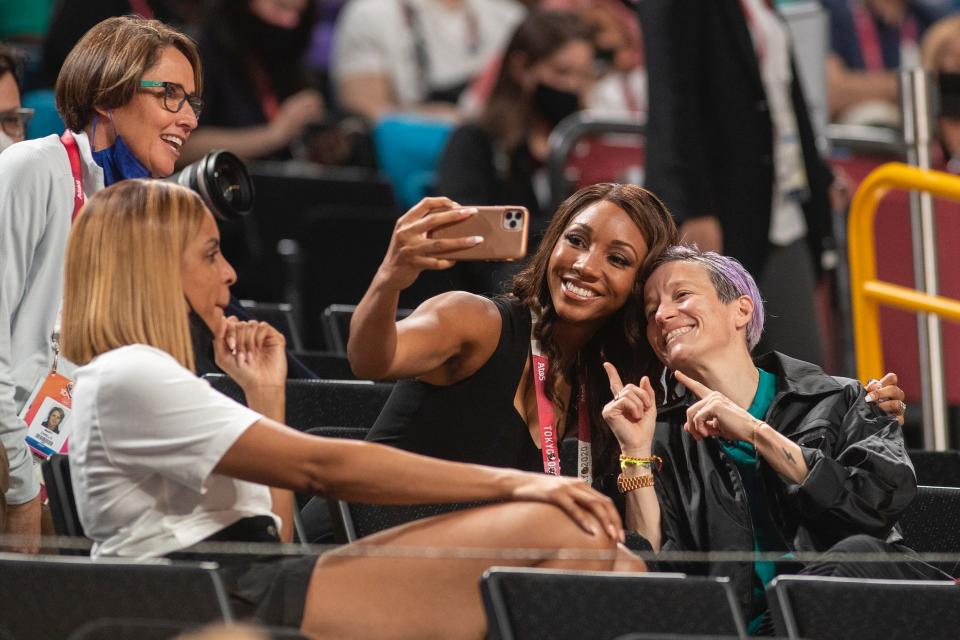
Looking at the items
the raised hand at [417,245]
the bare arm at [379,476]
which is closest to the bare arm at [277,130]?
the raised hand at [417,245]

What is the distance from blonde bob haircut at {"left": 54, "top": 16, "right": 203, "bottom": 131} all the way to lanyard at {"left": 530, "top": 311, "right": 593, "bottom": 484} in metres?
1.01

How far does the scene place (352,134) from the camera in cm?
702

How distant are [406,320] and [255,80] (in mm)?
3464

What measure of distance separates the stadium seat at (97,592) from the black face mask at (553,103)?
3.68 metres

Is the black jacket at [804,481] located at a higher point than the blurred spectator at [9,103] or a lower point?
lower

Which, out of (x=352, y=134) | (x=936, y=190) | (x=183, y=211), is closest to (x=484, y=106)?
(x=352, y=134)

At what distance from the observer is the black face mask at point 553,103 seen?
242 inches

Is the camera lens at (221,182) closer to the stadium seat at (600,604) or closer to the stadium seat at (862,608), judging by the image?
the stadium seat at (600,604)

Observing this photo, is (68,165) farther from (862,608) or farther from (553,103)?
(553,103)

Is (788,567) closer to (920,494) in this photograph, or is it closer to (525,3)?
(920,494)

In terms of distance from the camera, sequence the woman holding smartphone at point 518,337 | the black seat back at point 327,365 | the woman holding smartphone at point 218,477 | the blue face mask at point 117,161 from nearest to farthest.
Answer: the woman holding smartphone at point 218,477 → the woman holding smartphone at point 518,337 → the blue face mask at point 117,161 → the black seat back at point 327,365

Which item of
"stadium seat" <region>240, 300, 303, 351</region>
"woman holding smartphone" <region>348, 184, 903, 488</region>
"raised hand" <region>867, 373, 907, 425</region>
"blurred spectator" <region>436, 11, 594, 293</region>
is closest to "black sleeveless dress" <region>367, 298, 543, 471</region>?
"woman holding smartphone" <region>348, 184, 903, 488</region>

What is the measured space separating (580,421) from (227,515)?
3.08 ft

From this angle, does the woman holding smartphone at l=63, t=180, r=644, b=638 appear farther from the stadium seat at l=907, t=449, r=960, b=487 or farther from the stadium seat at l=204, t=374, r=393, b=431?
the stadium seat at l=907, t=449, r=960, b=487
